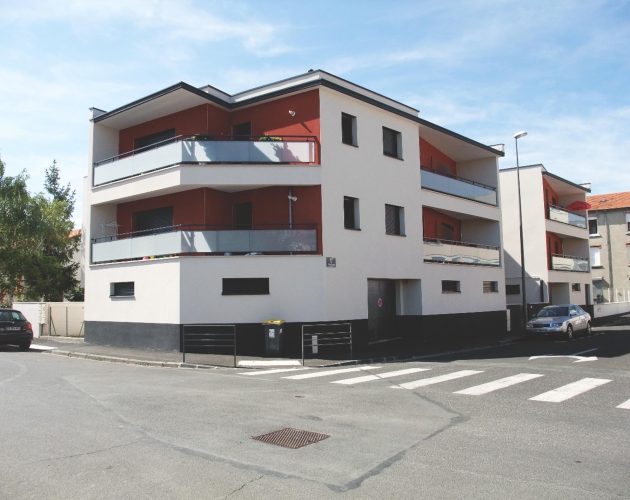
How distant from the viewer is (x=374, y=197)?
785 inches

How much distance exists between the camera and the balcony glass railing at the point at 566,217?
33.8 metres

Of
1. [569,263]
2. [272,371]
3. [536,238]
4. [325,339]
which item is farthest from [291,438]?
[569,263]

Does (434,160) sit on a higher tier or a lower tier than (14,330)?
higher

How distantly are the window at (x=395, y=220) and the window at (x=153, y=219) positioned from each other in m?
8.47

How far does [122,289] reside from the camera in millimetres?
20109

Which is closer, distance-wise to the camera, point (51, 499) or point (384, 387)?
point (51, 499)

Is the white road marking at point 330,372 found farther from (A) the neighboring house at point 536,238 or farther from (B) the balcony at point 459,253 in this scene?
(A) the neighboring house at point 536,238

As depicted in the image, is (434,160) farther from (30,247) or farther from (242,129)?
(30,247)

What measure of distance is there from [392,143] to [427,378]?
12.4m

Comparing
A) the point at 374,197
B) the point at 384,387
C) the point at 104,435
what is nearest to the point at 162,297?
the point at 374,197

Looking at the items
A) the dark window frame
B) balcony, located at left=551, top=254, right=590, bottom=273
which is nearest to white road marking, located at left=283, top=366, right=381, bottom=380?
the dark window frame

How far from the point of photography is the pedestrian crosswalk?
9.45 metres

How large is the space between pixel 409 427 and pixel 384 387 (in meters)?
3.48

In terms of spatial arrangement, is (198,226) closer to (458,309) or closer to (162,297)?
(162,297)
